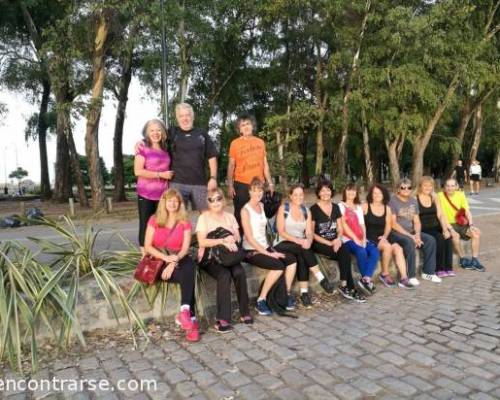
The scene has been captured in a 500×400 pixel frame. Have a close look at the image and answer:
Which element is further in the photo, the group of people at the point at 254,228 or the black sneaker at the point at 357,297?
the black sneaker at the point at 357,297

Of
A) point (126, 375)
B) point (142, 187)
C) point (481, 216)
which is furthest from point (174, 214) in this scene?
point (481, 216)

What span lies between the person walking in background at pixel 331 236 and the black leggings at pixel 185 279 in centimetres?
176

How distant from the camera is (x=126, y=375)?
3.32 meters

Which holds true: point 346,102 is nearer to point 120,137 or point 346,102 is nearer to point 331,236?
point 120,137

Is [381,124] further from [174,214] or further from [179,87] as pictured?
[174,214]

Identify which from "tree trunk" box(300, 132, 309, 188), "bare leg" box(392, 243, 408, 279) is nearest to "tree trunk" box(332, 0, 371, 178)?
"tree trunk" box(300, 132, 309, 188)

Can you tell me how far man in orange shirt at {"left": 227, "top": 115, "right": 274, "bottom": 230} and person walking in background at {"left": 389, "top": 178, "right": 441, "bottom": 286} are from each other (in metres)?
1.91

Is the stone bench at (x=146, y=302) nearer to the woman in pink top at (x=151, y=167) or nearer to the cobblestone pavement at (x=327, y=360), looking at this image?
the cobblestone pavement at (x=327, y=360)

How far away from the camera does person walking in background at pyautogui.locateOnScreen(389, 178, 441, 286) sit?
228 inches

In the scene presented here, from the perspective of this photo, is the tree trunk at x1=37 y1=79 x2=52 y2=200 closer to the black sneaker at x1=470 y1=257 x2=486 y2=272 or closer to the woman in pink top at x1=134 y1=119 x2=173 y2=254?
the woman in pink top at x1=134 y1=119 x2=173 y2=254

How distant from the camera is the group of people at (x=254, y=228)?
434 cm

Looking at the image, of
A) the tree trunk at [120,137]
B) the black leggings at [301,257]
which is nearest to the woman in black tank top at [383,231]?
the black leggings at [301,257]

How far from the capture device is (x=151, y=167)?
4.66 m

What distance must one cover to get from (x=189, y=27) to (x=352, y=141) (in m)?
16.0
